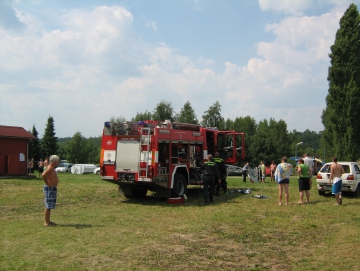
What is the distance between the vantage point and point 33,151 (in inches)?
2421

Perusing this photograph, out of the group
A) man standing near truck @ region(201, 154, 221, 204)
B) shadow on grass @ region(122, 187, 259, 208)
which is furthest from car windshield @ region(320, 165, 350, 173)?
man standing near truck @ region(201, 154, 221, 204)

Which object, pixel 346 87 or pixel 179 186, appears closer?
pixel 179 186

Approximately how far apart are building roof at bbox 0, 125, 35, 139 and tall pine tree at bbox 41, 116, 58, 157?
3747 centimetres

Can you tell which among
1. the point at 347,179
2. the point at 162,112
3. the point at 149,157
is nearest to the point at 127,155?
the point at 149,157

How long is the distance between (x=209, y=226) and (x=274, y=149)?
5082cm

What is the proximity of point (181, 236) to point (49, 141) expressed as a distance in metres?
60.6

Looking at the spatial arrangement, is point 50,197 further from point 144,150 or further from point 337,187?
point 337,187

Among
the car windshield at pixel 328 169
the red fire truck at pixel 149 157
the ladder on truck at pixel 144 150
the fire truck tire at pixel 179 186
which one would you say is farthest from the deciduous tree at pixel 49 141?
the car windshield at pixel 328 169

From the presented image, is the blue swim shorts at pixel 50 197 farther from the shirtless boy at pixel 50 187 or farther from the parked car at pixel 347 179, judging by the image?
the parked car at pixel 347 179

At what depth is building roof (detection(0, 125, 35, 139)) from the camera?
26.7 meters

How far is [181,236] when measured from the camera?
347 inches

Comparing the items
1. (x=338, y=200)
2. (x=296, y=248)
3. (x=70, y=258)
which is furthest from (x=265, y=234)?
(x=338, y=200)

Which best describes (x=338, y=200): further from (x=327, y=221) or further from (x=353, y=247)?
(x=353, y=247)

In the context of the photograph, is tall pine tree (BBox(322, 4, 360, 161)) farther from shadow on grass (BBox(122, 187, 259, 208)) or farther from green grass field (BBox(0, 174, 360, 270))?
green grass field (BBox(0, 174, 360, 270))
